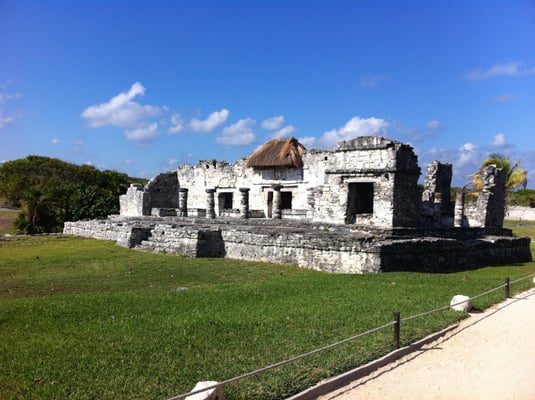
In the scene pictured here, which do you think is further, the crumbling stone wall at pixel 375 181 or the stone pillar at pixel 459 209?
the stone pillar at pixel 459 209

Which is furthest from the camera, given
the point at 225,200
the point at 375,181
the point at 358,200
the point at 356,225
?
the point at 225,200

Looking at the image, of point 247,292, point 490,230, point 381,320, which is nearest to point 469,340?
point 381,320

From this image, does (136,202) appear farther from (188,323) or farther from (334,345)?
(334,345)

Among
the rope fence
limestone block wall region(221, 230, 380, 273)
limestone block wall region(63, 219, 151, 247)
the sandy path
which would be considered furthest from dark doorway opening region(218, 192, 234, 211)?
the sandy path

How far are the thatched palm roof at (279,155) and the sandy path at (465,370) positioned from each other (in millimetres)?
15443

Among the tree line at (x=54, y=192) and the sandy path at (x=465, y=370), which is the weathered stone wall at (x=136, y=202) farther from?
the sandy path at (x=465, y=370)

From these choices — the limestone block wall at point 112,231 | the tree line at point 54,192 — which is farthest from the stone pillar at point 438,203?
the tree line at point 54,192

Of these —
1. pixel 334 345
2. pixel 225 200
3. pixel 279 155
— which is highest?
pixel 279 155

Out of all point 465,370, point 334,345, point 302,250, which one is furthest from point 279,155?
point 334,345

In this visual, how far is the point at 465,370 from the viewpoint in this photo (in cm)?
473

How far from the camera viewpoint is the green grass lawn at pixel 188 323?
4.12 meters

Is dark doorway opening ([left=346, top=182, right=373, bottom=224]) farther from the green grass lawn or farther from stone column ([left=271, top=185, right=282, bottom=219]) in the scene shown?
the green grass lawn

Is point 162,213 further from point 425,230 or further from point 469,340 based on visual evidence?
point 469,340

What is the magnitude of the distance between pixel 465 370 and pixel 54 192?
2455 centimetres
